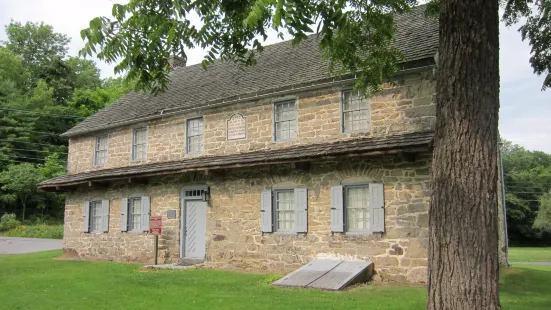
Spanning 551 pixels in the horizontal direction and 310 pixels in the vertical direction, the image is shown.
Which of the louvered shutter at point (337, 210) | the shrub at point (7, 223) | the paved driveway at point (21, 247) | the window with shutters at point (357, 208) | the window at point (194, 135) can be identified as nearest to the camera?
the window with shutters at point (357, 208)

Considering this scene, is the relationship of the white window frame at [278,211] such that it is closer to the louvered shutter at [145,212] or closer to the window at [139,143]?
the louvered shutter at [145,212]

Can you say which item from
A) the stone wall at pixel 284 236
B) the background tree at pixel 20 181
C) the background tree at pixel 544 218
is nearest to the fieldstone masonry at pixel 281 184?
the stone wall at pixel 284 236

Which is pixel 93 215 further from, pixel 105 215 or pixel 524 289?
pixel 524 289

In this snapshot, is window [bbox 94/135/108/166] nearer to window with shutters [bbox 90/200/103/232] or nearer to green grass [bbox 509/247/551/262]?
window with shutters [bbox 90/200/103/232]

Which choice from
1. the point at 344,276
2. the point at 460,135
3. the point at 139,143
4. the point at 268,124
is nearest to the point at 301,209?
the point at 344,276

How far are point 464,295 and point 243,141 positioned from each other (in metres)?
10.6

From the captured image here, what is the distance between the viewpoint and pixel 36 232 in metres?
32.0

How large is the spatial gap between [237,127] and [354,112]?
152 inches

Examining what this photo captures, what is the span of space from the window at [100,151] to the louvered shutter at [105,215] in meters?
1.75

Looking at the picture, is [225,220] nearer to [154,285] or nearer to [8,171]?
[154,285]

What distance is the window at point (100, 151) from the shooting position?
61.6 feet

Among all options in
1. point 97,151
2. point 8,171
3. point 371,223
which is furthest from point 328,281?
point 8,171

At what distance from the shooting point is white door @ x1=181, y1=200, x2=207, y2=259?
14977 mm

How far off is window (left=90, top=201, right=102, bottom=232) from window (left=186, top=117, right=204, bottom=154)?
495 cm
